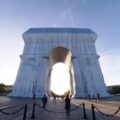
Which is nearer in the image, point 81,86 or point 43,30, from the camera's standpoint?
point 81,86

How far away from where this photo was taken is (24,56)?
40.1m

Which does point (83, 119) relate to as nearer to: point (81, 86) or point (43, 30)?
point (81, 86)

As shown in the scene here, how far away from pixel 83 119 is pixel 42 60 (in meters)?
28.0

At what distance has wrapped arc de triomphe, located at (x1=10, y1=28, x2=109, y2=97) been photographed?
1395 inches

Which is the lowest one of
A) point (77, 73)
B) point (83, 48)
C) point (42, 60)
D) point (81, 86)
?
point (81, 86)

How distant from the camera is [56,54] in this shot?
46906mm

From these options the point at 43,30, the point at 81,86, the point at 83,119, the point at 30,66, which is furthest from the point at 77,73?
the point at 83,119

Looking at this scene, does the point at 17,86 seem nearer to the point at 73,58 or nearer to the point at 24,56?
the point at 24,56

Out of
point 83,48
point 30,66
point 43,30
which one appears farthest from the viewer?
point 43,30

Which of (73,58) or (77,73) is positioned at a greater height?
(73,58)

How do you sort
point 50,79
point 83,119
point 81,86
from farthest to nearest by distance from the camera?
1. point 50,79
2. point 81,86
3. point 83,119

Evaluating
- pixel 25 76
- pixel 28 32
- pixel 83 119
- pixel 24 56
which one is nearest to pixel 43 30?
pixel 28 32

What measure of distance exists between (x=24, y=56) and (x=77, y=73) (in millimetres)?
11661

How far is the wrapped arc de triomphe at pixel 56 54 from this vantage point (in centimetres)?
3544
